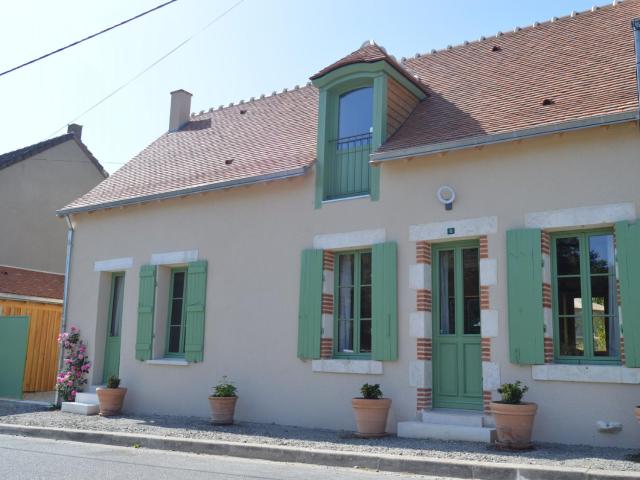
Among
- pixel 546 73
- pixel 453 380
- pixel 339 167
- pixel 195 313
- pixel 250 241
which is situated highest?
pixel 546 73

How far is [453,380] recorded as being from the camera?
9.26m

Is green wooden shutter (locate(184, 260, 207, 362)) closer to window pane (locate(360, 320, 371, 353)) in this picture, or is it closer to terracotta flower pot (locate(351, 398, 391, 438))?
window pane (locate(360, 320, 371, 353))

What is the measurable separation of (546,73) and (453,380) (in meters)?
4.81

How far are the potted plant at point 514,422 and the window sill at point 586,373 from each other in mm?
503

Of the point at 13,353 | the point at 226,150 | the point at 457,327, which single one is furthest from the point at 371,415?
the point at 13,353

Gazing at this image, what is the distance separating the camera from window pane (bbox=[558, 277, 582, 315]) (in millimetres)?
8477

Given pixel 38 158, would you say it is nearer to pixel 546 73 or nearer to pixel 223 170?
pixel 223 170

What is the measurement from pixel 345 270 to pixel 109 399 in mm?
4925

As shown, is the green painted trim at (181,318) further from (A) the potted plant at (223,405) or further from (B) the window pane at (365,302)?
(B) the window pane at (365,302)

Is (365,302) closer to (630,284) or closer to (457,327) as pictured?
(457,327)

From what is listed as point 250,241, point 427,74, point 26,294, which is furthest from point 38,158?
point 427,74

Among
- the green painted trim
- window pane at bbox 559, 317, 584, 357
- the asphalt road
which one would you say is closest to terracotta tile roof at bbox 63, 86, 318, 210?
the green painted trim

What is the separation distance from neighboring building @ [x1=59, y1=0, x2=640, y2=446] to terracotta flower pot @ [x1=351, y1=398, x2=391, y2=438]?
1.26 feet

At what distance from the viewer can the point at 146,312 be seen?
1241 cm
